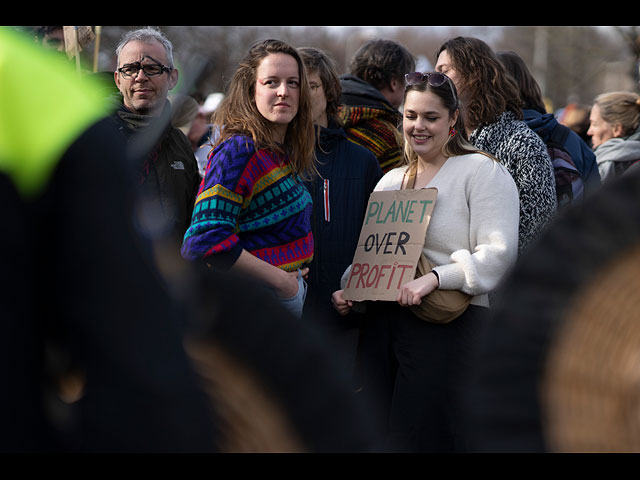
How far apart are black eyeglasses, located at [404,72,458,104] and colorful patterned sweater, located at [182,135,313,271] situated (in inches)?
28.4

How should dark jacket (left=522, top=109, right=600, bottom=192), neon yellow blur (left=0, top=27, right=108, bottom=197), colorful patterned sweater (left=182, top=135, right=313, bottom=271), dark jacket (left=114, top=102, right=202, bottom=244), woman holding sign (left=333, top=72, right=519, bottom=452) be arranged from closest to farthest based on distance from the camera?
neon yellow blur (left=0, top=27, right=108, bottom=197)
colorful patterned sweater (left=182, top=135, right=313, bottom=271)
woman holding sign (left=333, top=72, right=519, bottom=452)
dark jacket (left=114, top=102, right=202, bottom=244)
dark jacket (left=522, top=109, right=600, bottom=192)

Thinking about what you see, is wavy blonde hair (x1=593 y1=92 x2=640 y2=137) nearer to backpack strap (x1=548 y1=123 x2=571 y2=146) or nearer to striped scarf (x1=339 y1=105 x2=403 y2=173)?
backpack strap (x1=548 y1=123 x2=571 y2=146)

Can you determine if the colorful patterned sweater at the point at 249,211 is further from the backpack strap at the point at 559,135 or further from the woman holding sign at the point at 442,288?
the backpack strap at the point at 559,135

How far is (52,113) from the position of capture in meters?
1.10

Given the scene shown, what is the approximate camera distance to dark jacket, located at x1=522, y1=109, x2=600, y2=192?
4492 mm

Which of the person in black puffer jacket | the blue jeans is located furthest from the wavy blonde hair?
the blue jeans

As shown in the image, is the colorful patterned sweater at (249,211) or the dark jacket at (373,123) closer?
the colorful patterned sweater at (249,211)

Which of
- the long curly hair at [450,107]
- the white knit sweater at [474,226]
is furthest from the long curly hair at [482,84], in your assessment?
the white knit sweater at [474,226]

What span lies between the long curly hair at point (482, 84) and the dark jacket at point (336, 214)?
62 centimetres

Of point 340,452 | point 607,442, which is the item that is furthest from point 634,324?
point 340,452

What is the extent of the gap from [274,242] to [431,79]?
1038 millimetres

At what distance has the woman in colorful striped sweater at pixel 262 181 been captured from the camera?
10.5ft

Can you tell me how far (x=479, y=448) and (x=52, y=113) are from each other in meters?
1.22

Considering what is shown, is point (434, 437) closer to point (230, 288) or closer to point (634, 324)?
point (634, 324)
